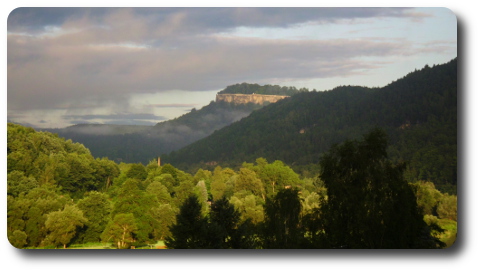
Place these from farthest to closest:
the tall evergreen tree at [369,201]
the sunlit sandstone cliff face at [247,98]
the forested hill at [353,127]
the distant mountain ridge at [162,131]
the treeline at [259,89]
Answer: the distant mountain ridge at [162,131] → the sunlit sandstone cliff face at [247,98] → the treeline at [259,89] → the forested hill at [353,127] → the tall evergreen tree at [369,201]

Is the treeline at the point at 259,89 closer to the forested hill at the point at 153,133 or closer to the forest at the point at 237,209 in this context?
the forested hill at the point at 153,133

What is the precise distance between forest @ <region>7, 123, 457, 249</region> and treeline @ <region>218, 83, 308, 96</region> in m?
1.94

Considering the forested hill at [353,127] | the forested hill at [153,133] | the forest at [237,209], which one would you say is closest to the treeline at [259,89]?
the forested hill at [353,127]

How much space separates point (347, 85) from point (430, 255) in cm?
433

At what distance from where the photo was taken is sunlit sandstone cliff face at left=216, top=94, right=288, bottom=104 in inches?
458

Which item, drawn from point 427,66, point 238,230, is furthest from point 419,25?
point 238,230

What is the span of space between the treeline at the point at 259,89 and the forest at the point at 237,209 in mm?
1935

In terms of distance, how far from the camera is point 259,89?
11922mm

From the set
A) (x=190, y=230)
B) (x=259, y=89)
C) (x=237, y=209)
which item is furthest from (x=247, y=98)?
(x=190, y=230)

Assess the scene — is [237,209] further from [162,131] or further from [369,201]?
[162,131]

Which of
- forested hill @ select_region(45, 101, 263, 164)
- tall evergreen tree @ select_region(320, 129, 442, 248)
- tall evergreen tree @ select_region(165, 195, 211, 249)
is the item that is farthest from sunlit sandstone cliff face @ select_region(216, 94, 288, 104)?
tall evergreen tree @ select_region(165, 195, 211, 249)

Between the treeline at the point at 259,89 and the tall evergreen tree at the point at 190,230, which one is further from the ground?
the treeline at the point at 259,89

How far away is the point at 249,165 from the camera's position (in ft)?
44.7

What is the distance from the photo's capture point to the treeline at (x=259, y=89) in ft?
37.8
